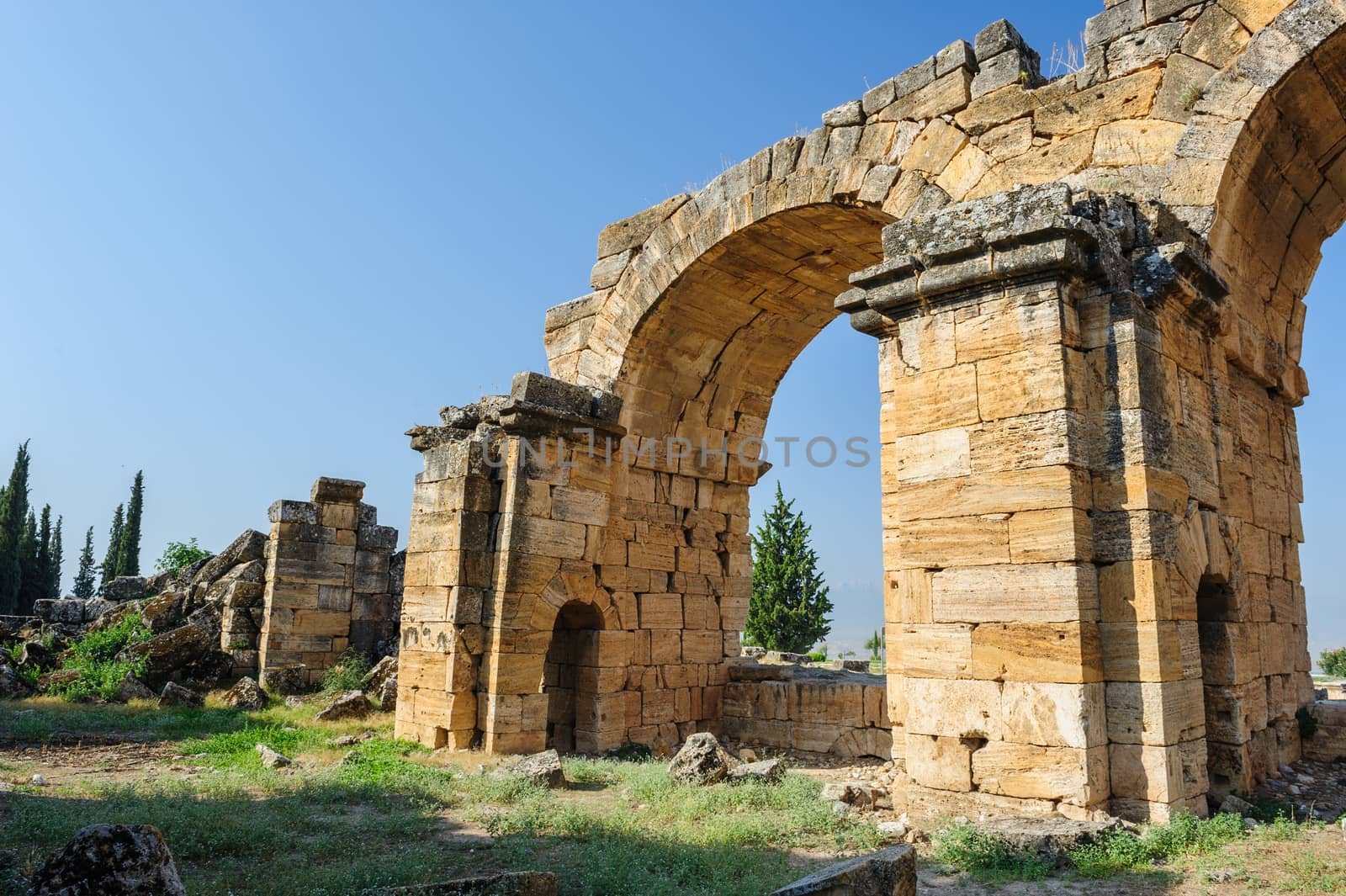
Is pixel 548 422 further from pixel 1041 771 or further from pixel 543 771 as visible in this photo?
pixel 1041 771

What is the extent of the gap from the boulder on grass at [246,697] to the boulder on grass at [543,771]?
5.39 meters

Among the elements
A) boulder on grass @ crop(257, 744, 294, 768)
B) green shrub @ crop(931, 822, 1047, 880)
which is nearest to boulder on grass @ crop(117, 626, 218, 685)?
boulder on grass @ crop(257, 744, 294, 768)

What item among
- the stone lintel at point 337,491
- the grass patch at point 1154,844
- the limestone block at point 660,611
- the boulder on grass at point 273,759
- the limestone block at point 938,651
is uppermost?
the stone lintel at point 337,491

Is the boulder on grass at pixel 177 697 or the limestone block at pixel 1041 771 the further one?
the boulder on grass at pixel 177 697

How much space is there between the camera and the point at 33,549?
28.3 metres

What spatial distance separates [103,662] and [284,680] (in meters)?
2.29

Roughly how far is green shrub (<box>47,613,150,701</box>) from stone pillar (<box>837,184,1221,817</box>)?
33.0 feet

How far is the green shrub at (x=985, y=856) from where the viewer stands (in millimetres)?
4492

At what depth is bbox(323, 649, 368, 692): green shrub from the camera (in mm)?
12188

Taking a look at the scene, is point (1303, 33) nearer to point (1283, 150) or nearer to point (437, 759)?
point (1283, 150)

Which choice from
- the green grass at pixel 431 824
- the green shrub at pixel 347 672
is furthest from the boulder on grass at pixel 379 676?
the green grass at pixel 431 824

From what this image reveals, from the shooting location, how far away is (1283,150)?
6594 millimetres

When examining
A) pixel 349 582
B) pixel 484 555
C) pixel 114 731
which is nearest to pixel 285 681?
pixel 349 582

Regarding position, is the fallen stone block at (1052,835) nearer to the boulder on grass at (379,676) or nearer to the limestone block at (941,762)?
the limestone block at (941,762)
